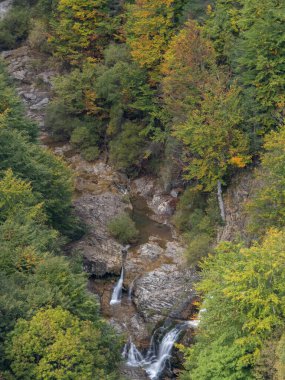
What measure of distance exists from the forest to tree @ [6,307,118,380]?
0.18 feet

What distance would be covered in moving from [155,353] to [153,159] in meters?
18.1

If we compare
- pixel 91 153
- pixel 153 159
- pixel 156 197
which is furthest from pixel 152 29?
pixel 156 197

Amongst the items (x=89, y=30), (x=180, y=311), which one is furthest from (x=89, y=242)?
(x=89, y=30)

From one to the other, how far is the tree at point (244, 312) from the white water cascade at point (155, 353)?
7.02m

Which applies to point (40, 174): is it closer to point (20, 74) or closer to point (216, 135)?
point (216, 135)

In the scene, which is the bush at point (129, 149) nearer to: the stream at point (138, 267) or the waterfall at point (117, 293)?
the stream at point (138, 267)

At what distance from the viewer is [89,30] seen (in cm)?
4988

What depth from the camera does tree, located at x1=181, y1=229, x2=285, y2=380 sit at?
2080 centimetres

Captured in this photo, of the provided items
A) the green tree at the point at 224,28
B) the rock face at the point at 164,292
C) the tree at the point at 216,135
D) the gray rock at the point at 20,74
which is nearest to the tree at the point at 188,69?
the green tree at the point at 224,28

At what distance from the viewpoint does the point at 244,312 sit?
21.7 metres

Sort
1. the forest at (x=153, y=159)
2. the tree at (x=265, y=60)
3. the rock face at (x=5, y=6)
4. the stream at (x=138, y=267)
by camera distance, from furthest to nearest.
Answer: the rock face at (x=5, y=6) < the tree at (x=265, y=60) < the stream at (x=138, y=267) < the forest at (x=153, y=159)

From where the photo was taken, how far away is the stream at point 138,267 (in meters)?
30.8

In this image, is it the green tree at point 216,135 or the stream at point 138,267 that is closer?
the stream at point 138,267

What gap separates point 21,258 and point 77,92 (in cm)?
2347
